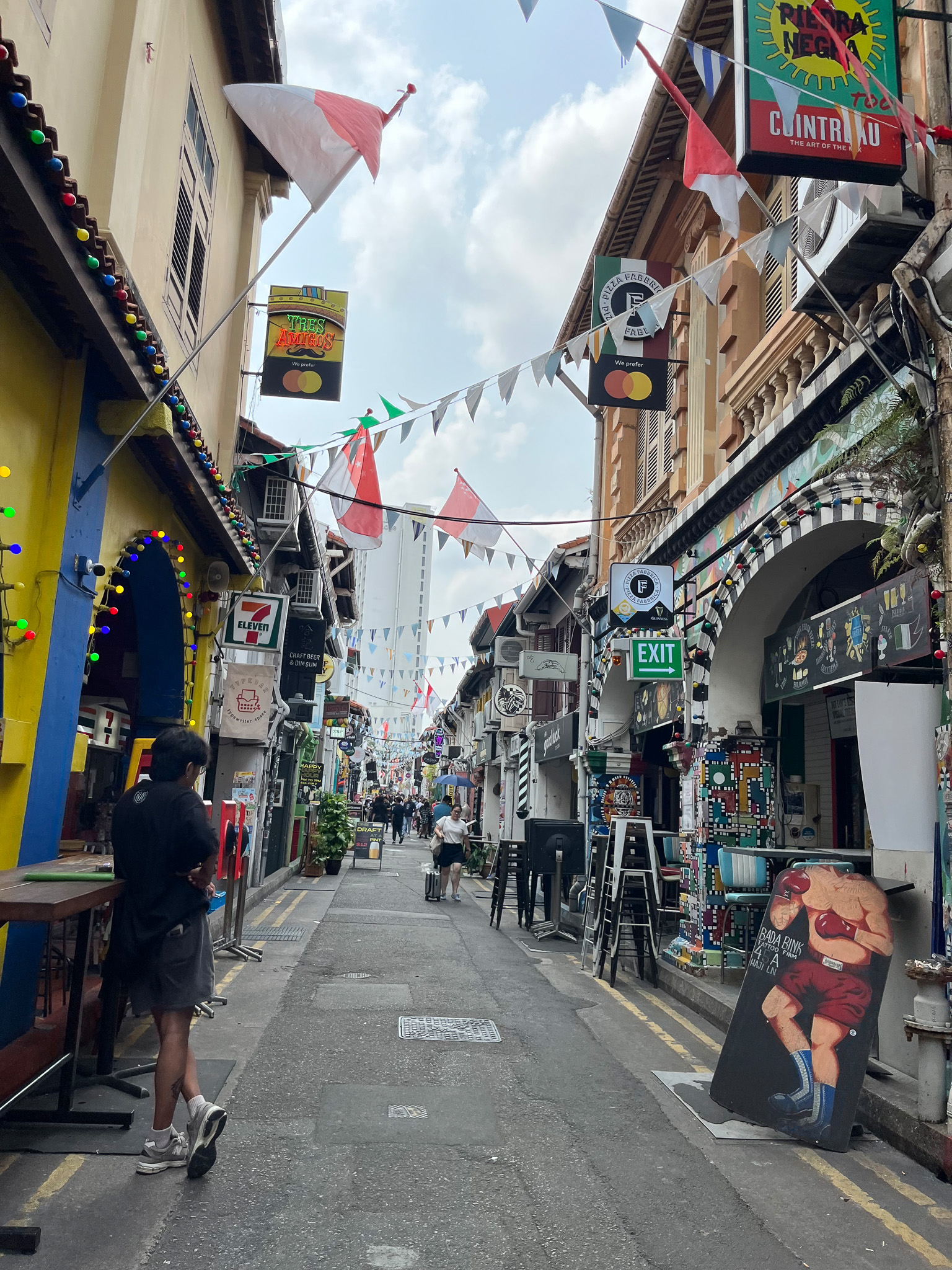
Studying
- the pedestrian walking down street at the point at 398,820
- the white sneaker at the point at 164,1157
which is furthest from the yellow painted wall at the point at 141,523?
the pedestrian walking down street at the point at 398,820

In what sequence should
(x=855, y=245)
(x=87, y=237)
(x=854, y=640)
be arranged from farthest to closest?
(x=854, y=640), (x=855, y=245), (x=87, y=237)

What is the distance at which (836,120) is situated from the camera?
21.4ft

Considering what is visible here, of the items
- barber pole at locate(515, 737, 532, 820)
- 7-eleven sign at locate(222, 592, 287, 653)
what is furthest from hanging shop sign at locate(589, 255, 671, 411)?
barber pole at locate(515, 737, 532, 820)

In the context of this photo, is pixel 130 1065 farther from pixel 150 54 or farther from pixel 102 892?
pixel 150 54

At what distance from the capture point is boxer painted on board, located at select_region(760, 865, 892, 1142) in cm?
522

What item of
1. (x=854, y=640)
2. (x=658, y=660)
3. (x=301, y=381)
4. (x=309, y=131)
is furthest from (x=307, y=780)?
(x=309, y=131)

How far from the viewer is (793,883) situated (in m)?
5.79

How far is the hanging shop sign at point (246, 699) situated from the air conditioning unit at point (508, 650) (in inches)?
519

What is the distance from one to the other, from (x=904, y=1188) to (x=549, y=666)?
13.9 meters

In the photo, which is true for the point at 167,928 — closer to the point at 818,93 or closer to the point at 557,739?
the point at 818,93

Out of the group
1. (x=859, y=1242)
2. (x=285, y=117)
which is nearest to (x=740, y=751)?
(x=859, y=1242)

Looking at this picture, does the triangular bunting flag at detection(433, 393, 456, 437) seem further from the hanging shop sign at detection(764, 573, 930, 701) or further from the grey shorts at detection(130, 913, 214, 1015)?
the grey shorts at detection(130, 913, 214, 1015)

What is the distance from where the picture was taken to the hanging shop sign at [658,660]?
36.9 feet

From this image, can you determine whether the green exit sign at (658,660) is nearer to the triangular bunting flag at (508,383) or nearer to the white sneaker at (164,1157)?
the triangular bunting flag at (508,383)
